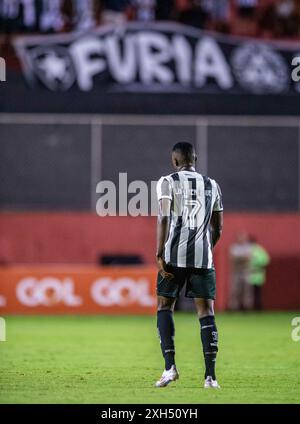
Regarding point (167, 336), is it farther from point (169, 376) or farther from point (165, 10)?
point (165, 10)

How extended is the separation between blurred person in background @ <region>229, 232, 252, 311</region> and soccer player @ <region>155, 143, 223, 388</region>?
502 inches

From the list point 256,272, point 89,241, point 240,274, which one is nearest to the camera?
point 240,274

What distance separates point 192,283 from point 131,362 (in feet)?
9.90

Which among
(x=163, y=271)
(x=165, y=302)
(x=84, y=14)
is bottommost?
(x=165, y=302)

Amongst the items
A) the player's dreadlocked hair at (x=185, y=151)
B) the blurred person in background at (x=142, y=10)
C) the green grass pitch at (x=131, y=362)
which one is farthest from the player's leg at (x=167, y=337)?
the blurred person in background at (x=142, y=10)

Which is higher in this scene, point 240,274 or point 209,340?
point 209,340

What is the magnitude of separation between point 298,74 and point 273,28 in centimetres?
233

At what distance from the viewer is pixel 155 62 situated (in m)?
24.2

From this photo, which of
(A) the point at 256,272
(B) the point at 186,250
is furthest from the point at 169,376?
(A) the point at 256,272

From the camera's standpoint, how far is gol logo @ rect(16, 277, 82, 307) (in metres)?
20.3

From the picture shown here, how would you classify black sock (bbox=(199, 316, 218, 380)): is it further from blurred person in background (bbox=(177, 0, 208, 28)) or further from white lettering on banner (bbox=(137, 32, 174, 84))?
blurred person in background (bbox=(177, 0, 208, 28))

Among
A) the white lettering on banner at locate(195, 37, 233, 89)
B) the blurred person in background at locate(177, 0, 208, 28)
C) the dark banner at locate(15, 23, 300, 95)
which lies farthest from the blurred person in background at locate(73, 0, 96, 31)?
the white lettering on banner at locate(195, 37, 233, 89)

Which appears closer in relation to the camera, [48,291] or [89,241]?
[48,291]
